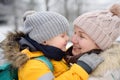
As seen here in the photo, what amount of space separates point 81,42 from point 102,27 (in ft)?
0.56

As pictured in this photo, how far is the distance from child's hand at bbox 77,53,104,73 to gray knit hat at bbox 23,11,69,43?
236 mm

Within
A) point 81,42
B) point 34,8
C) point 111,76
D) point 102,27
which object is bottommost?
point 34,8

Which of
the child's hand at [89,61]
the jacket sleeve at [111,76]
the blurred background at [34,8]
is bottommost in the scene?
the blurred background at [34,8]

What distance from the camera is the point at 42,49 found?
7.51 ft

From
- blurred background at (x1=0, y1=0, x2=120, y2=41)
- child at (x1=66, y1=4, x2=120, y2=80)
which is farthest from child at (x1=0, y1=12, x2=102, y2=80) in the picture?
blurred background at (x1=0, y1=0, x2=120, y2=41)

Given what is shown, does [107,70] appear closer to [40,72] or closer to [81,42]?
[81,42]

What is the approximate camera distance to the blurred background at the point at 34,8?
18180 millimetres

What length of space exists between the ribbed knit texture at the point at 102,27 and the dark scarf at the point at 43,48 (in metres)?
0.26

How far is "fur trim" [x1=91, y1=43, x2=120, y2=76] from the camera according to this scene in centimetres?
227

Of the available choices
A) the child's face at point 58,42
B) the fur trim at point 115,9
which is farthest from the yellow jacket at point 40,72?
the fur trim at point 115,9

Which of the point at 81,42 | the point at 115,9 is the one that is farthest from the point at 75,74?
the point at 115,9

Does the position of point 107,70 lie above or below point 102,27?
below

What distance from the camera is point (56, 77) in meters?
2.27

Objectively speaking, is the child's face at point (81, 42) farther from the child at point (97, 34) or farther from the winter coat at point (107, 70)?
the winter coat at point (107, 70)
